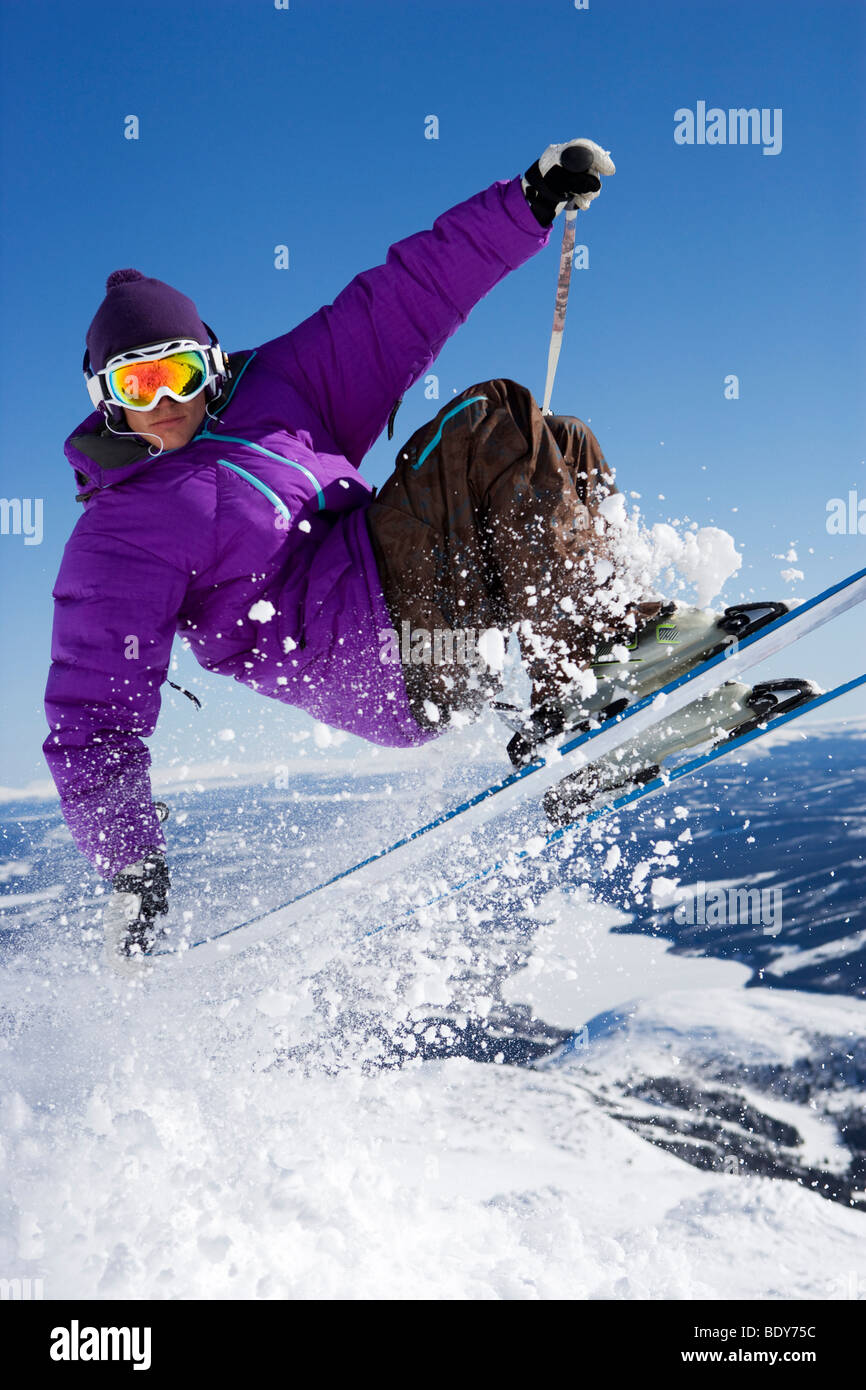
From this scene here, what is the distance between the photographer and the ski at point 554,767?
2145mm

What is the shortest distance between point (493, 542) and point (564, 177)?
46.1 inches

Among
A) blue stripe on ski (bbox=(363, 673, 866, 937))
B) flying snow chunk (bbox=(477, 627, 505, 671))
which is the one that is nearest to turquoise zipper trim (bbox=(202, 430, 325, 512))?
flying snow chunk (bbox=(477, 627, 505, 671))

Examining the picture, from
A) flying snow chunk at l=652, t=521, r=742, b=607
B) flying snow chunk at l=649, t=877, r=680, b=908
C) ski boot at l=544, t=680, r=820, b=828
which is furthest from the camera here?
flying snow chunk at l=649, t=877, r=680, b=908

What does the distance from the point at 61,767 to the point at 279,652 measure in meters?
0.70

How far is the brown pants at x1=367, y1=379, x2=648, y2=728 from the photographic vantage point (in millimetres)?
1939

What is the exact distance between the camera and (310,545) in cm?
224

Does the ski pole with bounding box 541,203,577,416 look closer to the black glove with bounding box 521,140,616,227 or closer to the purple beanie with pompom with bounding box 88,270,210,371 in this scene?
the black glove with bounding box 521,140,616,227

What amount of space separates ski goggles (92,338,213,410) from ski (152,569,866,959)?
1.47 meters

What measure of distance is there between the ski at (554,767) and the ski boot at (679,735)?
0.18 ft

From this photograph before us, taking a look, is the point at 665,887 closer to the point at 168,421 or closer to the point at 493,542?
the point at 493,542

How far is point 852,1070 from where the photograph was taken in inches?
304

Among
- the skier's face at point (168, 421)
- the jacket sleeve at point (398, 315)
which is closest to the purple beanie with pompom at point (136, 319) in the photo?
the skier's face at point (168, 421)

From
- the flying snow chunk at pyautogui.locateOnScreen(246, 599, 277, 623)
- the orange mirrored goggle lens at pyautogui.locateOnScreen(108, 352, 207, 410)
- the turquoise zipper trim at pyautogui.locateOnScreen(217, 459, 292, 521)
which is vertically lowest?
the flying snow chunk at pyautogui.locateOnScreen(246, 599, 277, 623)

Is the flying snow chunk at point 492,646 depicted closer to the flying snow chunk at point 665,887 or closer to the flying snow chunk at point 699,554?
the flying snow chunk at point 699,554
